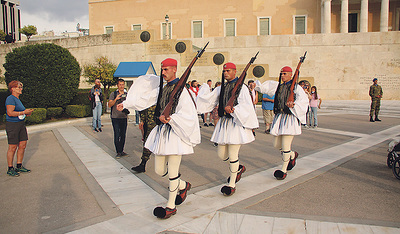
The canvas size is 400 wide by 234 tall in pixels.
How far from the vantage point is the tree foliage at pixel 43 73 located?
13812 millimetres

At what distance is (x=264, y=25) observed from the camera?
35.1m

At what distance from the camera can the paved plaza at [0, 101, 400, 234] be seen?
152 inches

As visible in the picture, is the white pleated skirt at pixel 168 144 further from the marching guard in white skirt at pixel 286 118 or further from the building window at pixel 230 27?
the building window at pixel 230 27

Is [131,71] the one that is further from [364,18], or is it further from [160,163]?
[364,18]

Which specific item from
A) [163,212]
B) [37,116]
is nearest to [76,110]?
[37,116]

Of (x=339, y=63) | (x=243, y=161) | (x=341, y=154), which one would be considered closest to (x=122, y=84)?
(x=243, y=161)

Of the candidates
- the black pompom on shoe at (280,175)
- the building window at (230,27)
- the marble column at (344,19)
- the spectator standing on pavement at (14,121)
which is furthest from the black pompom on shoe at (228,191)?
the building window at (230,27)

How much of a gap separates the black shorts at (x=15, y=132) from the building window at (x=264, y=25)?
107ft

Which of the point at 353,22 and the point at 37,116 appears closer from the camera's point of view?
the point at 37,116

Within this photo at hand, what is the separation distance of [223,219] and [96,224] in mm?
1663

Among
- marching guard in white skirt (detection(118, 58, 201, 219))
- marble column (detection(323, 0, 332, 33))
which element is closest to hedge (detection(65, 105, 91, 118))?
marching guard in white skirt (detection(118, 58, 201, 219))

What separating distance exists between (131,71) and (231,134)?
39.3ft

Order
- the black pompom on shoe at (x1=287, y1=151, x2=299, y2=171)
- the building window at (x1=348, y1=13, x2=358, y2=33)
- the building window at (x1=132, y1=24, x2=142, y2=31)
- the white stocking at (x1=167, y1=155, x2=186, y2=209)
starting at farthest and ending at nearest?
the building window at (x1=132, y1=24, x2=142, y2=31) → the building window at (x1=348, y1=13, x2=358, y2=33) → the black pompom on shoe at (x1=287, y1=151, x2=299, y2=171) → the white stocking at (x1=167, y1=155, x2=186, y2=209)

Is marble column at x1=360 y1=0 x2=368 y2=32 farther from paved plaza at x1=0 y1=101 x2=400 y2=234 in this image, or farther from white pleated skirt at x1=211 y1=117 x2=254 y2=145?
white pleated skirt at x1=211 y1=117 x2=254 y2=145
